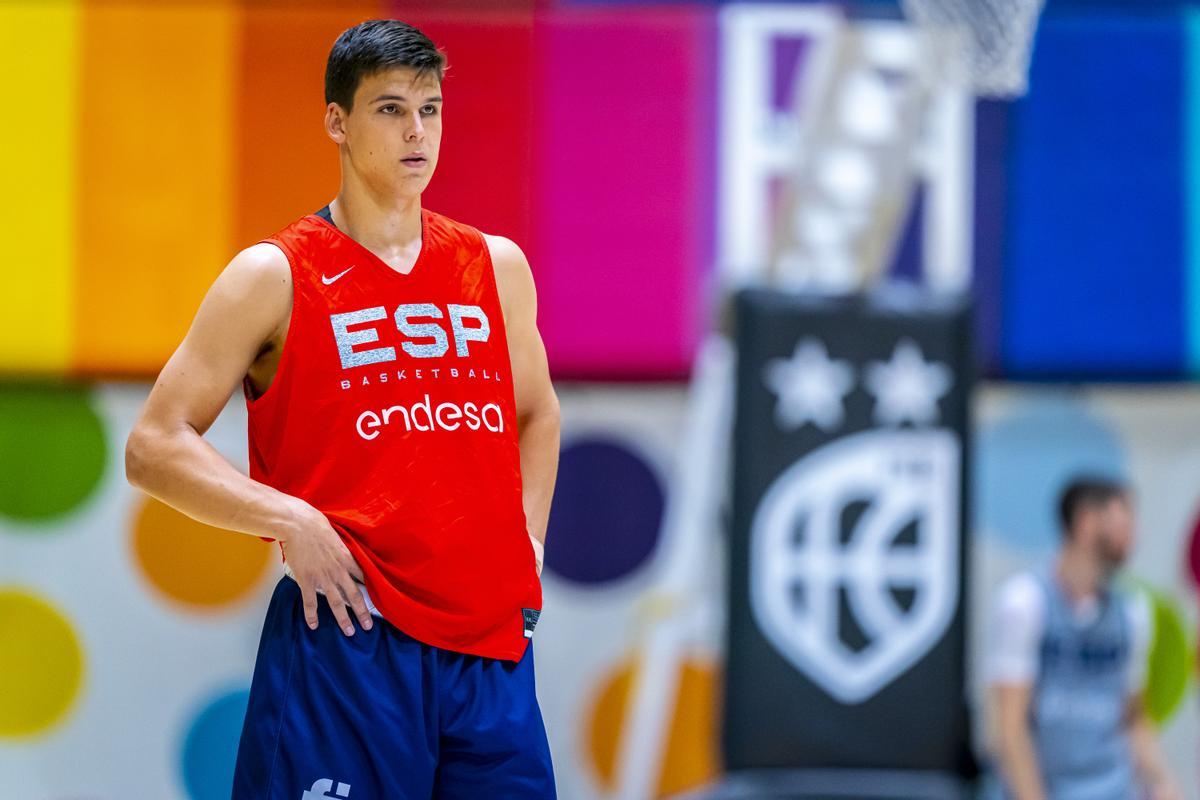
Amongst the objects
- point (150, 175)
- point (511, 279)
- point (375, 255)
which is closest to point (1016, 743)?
point (511, 279)

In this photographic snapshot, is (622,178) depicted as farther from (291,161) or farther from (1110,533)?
(1110,533)

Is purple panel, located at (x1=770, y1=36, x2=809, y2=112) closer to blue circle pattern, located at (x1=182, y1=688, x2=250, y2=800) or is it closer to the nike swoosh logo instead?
blue circle pattern, located at (x1=182, y1=688, x2=250, y2=800)

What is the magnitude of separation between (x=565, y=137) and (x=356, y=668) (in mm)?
2769

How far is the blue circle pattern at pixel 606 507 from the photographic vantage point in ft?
15.1

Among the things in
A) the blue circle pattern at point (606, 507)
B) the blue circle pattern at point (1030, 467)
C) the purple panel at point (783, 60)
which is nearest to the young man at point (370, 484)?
the blue circle pattern at point (606, 507)

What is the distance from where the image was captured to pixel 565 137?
462cm

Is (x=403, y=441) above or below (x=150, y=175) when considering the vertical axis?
below

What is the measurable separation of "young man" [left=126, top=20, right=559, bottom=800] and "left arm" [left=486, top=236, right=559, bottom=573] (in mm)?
126

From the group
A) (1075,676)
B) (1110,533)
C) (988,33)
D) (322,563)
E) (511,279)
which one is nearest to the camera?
(322,563)

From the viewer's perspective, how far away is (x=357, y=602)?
2.14 meters

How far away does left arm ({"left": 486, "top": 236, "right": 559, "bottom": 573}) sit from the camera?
7.79 feet

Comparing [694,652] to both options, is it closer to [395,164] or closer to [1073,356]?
[1073,356]

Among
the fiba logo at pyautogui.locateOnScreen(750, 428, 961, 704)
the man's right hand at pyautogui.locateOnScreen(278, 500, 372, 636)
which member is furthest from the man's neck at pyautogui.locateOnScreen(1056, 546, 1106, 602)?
→ the man's right hand at pyautogui.locateOnScreen(278, 500, 372, 636)

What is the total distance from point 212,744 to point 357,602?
2.61 meters
